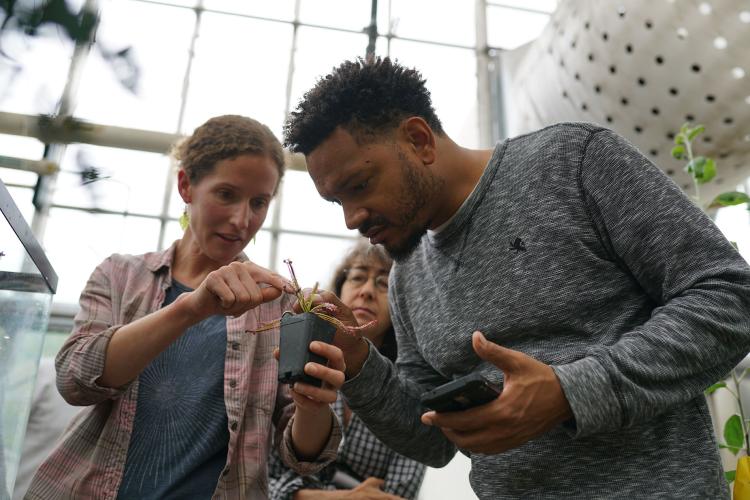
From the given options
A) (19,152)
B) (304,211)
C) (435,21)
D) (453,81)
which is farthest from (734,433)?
(435,21)

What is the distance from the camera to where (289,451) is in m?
0.98

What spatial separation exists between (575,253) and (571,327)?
10 centimetres

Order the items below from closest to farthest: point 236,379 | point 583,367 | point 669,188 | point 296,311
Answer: point 583,367
point 669,188
point 296,311
point 236,379

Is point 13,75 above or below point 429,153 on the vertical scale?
below

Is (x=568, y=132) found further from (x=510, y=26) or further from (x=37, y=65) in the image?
(x=510, y=26)

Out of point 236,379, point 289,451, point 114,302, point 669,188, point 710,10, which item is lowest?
point 289,451

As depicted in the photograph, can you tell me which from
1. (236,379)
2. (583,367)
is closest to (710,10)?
(583,367)

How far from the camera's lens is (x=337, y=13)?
289 cm

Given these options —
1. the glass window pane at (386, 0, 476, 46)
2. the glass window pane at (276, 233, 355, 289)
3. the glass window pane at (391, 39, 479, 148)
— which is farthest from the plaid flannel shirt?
the glass window pane at (386, 0, 476, 46)

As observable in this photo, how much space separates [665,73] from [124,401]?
1238mm

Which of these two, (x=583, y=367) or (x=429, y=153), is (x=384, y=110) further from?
(x=583, y=367)

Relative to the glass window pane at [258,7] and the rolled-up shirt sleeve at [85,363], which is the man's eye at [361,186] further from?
the glass window pane at [258,7]

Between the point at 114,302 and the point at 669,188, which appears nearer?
the point at 669,188

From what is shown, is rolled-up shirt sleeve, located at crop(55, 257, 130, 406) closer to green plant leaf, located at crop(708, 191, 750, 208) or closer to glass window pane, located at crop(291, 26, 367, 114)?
green plant leaf, located at crop(708, 191, 750, 208)
